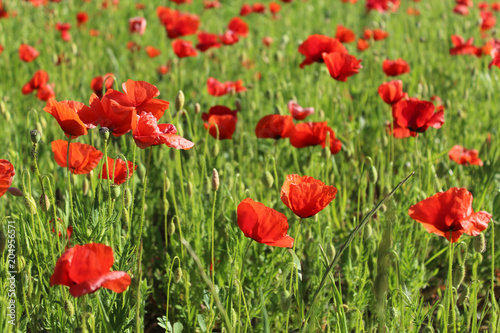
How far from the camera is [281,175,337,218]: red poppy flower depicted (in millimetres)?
1200

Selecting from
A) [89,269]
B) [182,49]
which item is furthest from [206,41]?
[89,269]

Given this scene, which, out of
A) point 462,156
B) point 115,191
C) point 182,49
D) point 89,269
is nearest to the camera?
point 89,269

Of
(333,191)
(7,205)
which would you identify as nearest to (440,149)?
(333,191)

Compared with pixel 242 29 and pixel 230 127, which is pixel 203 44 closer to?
pixel 242 29

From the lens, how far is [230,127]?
1901 mm

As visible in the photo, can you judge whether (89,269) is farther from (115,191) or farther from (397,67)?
(397,67)

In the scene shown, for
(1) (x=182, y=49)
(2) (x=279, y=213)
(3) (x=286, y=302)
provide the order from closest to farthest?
(2) (x=279, y=213) < (3) (x=286, y=302) < (1) (x=182, y=49)

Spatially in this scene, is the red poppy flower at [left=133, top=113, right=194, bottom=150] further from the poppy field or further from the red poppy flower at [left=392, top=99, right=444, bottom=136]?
the red poppy flower at [left=392, top=99, right=444, bottom=136]

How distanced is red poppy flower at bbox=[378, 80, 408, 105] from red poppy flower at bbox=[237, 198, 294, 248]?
97 centimetres

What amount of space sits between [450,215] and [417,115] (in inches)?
25.0

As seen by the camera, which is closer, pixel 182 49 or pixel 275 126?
pixel 275 126

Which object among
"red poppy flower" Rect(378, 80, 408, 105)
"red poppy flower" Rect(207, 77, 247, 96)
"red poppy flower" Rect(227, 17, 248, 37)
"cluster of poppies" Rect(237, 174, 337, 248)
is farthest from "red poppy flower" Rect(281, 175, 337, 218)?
"red poppy flower" Rect(227, 17, 248, 37)

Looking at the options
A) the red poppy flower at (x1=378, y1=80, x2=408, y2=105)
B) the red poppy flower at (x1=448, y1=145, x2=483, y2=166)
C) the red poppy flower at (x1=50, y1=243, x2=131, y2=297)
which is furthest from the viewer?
the red poppy flower at (x1=448, y1=145, x2=483, y2=166)

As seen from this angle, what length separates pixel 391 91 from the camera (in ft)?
6.31
